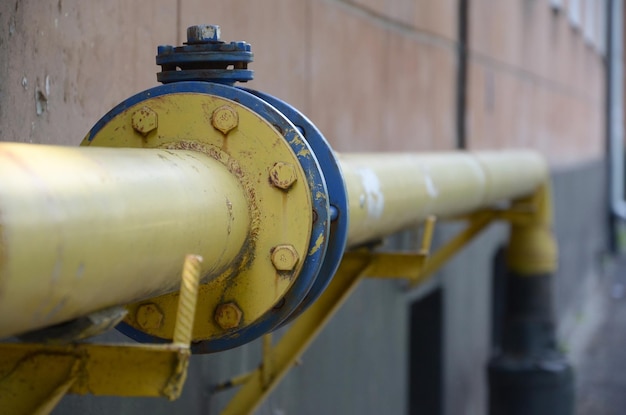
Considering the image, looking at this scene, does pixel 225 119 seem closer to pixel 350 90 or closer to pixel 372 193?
pixel 372 193

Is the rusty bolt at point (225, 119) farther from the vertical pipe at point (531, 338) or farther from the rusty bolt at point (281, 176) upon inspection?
the vertical pipe at point (531, 338)

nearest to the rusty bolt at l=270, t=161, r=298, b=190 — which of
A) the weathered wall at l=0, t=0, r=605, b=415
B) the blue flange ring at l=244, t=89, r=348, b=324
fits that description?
the blue flange ring at l=244, t=89, r=348, b=324

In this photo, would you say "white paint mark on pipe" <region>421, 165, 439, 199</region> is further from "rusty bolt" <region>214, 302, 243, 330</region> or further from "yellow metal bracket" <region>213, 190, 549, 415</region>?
"rusty bolt" <region>214, 302, 243, 330</region>

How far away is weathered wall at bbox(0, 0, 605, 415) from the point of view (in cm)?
178

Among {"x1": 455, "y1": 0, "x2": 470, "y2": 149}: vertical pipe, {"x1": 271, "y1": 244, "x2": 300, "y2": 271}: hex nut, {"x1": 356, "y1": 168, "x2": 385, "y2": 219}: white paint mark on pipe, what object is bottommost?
{"x1": 271, "y1": 244, "x2": 300, "y2": 271}: hex nut

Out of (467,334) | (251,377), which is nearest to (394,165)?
(251,377)

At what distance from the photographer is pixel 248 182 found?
1323 mm

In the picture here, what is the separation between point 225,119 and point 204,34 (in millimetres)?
140

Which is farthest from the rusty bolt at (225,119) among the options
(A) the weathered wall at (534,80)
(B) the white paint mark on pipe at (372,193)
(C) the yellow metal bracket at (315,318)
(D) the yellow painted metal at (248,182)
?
(A) the weathered wall at (534,80)

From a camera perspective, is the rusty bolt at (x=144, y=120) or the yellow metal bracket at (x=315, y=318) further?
the yellow metal bracket at (x=315, y=318)

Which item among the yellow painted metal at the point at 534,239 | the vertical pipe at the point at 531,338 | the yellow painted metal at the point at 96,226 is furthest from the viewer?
the vertical pipe at the point at 531,338

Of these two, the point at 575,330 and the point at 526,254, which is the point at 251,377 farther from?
the point at 575,330

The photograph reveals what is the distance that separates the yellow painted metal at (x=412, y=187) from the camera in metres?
1.83

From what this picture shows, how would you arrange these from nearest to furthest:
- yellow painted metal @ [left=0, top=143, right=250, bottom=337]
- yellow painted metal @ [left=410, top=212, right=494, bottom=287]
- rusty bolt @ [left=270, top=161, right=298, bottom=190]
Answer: yellow painted metal @ [left=0, top=143, right=250, bottom=337] → rusty bolt @ [left=270, top=161, right=298, bottom=190] → yellow painted metal @ [left=410, top=212, right=494, bottom=287]
